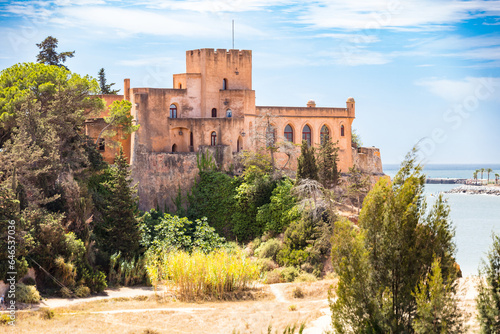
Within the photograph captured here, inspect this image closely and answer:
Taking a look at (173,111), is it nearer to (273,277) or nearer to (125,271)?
(125,271)

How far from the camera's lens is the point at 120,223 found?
2845cm

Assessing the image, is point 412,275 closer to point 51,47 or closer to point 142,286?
point 142,286

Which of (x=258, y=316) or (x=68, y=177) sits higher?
(x=68, y=177)

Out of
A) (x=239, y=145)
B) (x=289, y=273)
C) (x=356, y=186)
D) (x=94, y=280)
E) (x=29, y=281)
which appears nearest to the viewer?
(x=29, y=281)

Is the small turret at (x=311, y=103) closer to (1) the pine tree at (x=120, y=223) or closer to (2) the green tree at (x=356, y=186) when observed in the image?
(2) the green tree at (x=356, y=186)

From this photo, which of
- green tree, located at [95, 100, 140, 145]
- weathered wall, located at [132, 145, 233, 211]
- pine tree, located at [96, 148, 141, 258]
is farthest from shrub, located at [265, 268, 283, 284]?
green tree, located at [95, 100, 140, 145]

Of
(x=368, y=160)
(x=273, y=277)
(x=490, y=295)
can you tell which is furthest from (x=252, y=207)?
(x=490, y=295)

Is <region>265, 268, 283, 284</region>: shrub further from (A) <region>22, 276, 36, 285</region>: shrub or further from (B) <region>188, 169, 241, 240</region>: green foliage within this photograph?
(A) <region>22, 276, 36, 285</region>: shrub

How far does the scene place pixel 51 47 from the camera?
4350cm

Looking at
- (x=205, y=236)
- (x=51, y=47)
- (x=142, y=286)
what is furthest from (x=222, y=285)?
(x=51, y=47)

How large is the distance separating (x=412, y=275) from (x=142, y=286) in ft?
47.3

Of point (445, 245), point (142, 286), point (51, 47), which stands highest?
point (51, 47)

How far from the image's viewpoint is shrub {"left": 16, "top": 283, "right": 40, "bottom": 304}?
21.7 meters

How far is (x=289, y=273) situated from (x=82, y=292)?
850 centimetres
